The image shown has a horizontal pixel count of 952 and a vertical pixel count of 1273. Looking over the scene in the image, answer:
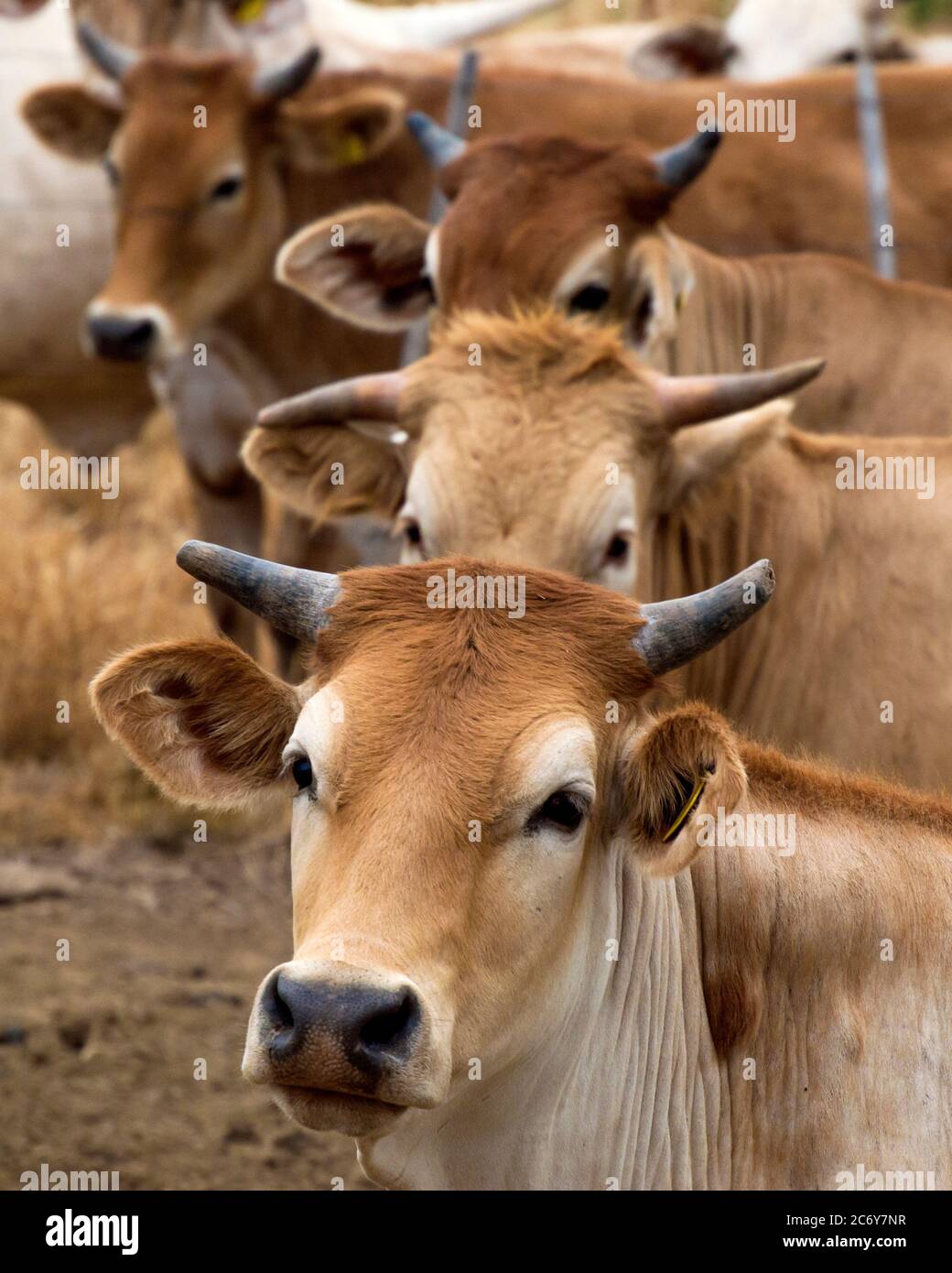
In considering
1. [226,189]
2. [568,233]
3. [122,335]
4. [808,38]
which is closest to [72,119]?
[226,189]

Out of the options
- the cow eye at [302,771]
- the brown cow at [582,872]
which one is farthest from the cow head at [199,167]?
the cow eye at [302,771]

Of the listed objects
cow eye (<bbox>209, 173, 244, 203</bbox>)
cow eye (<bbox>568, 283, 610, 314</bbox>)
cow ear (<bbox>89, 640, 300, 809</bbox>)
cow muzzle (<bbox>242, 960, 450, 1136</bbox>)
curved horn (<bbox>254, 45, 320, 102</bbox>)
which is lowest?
cow muzzle (<bbox>242, 960, 450, 1136</bbox>)

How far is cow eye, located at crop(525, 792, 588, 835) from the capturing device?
306cm

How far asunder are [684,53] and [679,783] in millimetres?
8088

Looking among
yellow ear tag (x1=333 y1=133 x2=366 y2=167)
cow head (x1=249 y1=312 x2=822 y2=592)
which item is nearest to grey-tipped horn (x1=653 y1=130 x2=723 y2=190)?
cow head (x1=249 y1=312 x2=822 y2=592)

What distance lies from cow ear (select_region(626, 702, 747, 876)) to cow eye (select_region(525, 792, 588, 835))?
132 millimetres

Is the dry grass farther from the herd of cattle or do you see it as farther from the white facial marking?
the white facial marking

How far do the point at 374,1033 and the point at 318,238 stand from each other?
403cm

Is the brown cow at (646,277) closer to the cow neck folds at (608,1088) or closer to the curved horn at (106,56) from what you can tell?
the curved horn at (106,56)

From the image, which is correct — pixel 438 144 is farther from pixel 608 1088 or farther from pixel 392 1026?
pixel 392 1026

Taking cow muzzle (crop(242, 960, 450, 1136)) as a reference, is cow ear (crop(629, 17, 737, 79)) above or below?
above
